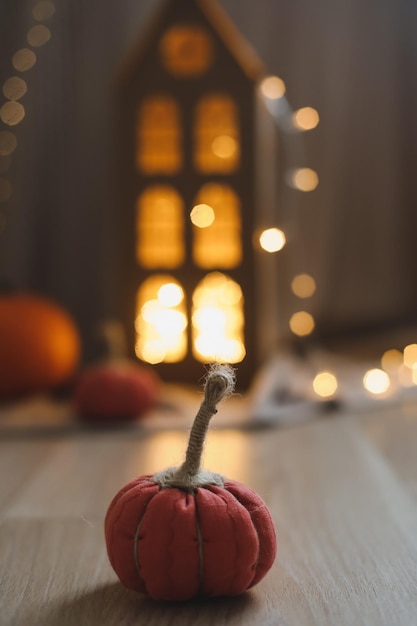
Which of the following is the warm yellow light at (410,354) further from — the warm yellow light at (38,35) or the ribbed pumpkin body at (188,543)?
the ribbed pumpkin body at (188,543)

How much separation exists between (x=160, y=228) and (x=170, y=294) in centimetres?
16

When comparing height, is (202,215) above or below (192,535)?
above

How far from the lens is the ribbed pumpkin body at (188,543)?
68 cm

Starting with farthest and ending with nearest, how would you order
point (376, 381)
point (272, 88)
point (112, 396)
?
point (272, 88) → point (376, 381) → point (112, 396)

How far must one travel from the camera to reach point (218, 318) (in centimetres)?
191

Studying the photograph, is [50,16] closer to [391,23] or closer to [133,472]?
[391,23]

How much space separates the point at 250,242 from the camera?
75.8 inches

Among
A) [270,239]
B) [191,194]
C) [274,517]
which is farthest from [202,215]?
[274,517]

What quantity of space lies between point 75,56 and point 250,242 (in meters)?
0.86

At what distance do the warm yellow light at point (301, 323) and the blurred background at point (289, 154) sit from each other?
7 cm

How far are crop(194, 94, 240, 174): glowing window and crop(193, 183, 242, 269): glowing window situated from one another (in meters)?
0.05

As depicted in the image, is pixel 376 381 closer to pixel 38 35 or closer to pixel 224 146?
pixel 224 146

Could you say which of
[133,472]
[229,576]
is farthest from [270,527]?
[133,472]

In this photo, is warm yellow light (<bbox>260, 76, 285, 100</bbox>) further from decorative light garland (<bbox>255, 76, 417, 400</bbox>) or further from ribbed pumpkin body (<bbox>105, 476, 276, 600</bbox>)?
ribbed pumpkin body (<bbox>105, 476, 276, 600</bbox>)
